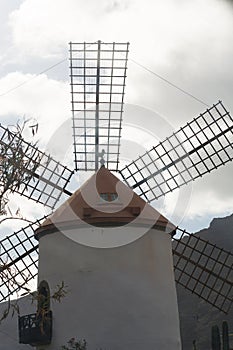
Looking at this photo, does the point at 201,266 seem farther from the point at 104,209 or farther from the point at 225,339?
the point at 104,209

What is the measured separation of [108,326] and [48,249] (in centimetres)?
226

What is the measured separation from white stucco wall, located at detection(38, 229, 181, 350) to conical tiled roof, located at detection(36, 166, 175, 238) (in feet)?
1.24

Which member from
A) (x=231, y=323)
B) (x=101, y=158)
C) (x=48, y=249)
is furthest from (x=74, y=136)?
(x=231, y=323)

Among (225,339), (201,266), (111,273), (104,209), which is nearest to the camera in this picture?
(111,273)

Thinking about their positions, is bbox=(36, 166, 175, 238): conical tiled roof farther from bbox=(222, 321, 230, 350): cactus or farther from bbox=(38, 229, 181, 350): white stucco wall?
bbox=(222, 321, 230, 350): cactus

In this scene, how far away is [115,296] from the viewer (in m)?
13.9

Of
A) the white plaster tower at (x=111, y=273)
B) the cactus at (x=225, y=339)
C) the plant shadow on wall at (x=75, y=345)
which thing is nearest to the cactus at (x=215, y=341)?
the cactus at (x=225, y=339)

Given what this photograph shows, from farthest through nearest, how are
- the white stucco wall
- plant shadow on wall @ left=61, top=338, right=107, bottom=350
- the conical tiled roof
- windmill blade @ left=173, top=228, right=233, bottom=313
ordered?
1. windmill blade @ left=173, top=228, right=233, bottom=313
2. the conical tiled roof
3. the white stucco wall
4. plant shadow on wall @ left=61, top=338, right=107, bottom=350

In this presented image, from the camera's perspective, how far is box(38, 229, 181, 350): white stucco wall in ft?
45.1

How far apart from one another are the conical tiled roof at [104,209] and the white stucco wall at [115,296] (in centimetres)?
38

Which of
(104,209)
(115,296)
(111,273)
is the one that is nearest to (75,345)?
(115,296)

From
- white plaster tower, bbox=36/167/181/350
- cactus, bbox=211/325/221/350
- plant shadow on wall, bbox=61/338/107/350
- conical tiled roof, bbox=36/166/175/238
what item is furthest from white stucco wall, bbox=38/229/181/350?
cactus, bbox=211/325/221/350

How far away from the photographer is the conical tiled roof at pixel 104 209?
14.5 m

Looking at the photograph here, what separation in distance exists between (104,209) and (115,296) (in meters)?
1.93
